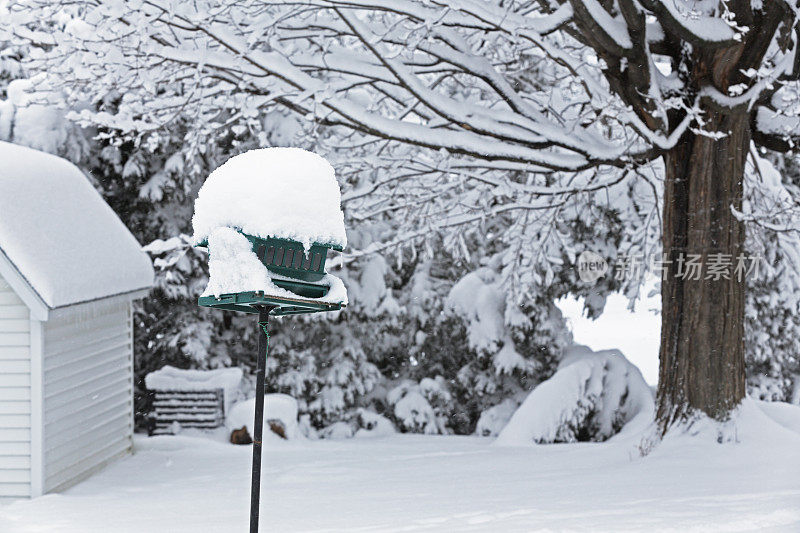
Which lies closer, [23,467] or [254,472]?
[254,472]

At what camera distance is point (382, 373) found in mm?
15766

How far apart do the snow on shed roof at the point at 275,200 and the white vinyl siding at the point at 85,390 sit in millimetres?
5135

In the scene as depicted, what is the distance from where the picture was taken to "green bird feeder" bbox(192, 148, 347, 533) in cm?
385

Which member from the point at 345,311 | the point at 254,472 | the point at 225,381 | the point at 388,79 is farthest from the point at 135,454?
the point at 254,472

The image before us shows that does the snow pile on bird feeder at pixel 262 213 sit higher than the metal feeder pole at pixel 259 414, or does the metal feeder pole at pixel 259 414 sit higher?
the snow pile on bird feeder at pixel 262 213

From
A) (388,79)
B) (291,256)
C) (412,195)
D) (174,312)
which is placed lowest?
(174,312)

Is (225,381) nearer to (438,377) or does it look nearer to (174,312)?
(174,312)

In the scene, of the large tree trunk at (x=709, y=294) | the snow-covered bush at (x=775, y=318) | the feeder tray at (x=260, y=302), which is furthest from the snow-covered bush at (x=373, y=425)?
the feeder tray at (x=260, y=302)

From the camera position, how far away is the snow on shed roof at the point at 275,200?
12.7ft

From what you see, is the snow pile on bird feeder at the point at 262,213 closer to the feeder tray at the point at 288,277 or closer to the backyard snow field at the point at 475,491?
the feeder tray at the point at 288,277

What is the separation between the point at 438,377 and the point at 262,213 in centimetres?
1131

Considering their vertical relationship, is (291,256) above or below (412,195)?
below

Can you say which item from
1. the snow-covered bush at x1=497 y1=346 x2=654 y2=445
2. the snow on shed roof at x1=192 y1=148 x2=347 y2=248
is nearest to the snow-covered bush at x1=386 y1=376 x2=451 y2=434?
the snow-covered bush at x1=497 y1=346 x2=654 y2=445

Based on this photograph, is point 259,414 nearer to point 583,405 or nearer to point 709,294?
point 709,294
